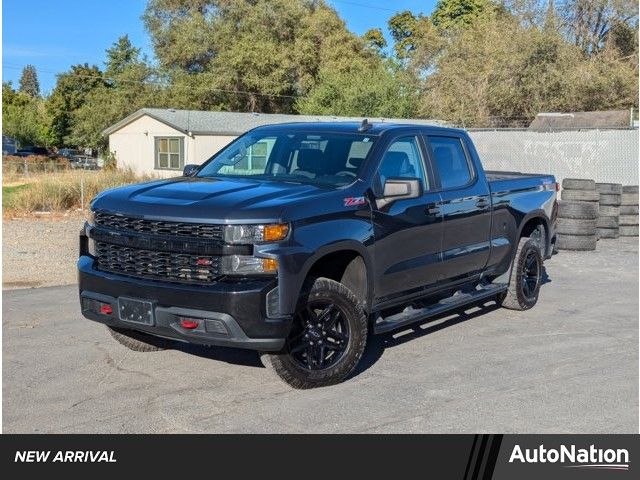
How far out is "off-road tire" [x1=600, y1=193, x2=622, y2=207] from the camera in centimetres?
1526

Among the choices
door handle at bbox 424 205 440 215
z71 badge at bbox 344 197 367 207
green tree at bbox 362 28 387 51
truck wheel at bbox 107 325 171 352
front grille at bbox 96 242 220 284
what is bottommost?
truck wheel at bbox 107 325 171 352

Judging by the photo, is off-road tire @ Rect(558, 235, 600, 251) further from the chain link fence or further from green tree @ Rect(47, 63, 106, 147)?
green tree @ Rect(47, 63, 106, 147)

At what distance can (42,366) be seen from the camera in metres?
6.30

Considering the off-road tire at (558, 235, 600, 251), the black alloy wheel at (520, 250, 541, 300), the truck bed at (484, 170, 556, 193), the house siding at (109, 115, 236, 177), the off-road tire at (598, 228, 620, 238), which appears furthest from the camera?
the house siding at (109, 115, 236, 177)

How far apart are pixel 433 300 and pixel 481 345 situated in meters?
0.61

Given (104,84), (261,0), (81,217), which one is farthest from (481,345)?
(104,84)

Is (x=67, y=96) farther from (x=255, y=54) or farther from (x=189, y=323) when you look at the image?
(x=189, y=323)

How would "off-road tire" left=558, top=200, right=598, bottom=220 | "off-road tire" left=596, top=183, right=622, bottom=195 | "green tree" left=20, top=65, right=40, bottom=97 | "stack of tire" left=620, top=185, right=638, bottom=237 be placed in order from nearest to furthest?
"off-road tire" left=558, top=200, right=598, bottom=220, "off-road tire" left=596, top=183, right=622, bottom=195, "stack of tire" left=620, top=185, right=638, bottom=237, "green tree" left=20, top=65, right=40, bottom=97

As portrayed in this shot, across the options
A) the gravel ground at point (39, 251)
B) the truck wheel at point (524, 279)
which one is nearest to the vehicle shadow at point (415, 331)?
the truck wheel at point (524, 279)

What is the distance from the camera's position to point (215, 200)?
18.0 feet

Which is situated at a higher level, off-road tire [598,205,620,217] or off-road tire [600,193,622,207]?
Answer: off-road tire [600,193,622,207]

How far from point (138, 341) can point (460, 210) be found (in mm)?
3083

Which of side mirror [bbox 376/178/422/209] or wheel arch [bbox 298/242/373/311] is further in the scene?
side mirror [bbox 376/178/422/209]

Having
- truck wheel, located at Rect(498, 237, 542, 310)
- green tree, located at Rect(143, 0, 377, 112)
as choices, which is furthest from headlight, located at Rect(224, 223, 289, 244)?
green tree, located at Rect(143, 0, 377, 112)
